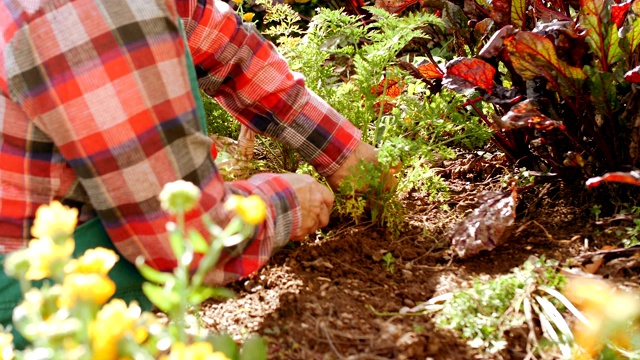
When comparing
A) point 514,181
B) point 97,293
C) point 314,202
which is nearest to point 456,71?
point 514,181

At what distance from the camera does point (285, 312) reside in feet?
5.26

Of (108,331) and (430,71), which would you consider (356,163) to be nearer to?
(430,71)

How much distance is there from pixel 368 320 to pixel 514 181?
718 millimetres

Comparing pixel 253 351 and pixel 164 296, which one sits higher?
pixel 164 296

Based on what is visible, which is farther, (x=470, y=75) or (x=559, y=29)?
(x=470, y=75)

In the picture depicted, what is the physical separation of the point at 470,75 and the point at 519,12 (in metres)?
0.28

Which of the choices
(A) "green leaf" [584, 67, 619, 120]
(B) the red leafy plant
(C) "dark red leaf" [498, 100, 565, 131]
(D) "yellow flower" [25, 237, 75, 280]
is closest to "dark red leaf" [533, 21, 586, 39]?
(B) the red leafy plant

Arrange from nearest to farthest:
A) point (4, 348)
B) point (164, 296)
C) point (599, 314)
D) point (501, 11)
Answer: point (164, 296)
point (4, 348)
point (599, 314)
point (501, 11)

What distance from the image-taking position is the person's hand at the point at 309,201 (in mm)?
1705

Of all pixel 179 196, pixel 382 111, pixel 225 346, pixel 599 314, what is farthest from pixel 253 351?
pixel 382 111

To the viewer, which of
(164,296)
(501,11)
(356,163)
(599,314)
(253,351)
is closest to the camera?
(164,296)

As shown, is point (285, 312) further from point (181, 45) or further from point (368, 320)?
point (181, 45)

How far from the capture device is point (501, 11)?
2.15 meters

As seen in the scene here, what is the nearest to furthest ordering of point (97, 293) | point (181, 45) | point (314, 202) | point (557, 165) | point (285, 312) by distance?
point (97, 293) < point (181, 45) < point (285, 312) < point (314, 202) < point (557, 165)
